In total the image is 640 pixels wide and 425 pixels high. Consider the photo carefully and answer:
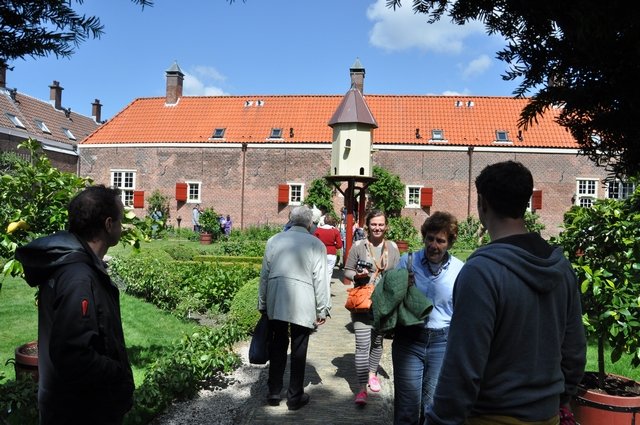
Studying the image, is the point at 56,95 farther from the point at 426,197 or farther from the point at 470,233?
the point at 470,233

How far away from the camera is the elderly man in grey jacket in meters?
4.57

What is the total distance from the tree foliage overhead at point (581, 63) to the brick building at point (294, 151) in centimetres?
2417

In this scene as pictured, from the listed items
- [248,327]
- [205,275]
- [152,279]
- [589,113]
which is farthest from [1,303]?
[589,113]

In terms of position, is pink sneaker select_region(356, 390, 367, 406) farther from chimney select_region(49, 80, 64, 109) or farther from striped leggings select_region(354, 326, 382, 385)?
chimney select_region(49, 80, 64, 109)

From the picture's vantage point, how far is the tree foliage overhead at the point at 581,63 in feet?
5.00

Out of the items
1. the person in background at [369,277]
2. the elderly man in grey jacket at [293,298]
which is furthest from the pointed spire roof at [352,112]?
the elderly man in grey jacket at [293,298]

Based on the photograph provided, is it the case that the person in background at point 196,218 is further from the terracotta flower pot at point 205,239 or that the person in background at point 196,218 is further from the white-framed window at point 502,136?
the white-framed window at point 502,136

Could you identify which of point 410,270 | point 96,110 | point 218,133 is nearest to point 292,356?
point 410,270

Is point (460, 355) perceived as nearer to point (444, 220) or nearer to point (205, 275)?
point (444, 220)

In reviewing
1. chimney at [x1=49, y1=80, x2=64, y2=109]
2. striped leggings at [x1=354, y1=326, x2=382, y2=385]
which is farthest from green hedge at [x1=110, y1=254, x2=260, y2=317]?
chimney at [x1=49, y1=80, x2=64, y2=109]

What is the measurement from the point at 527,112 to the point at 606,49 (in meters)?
0.42

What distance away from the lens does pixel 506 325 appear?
1.83m

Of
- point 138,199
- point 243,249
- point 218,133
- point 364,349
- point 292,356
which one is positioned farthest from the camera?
point 218,133

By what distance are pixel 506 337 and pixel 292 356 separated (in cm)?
309
